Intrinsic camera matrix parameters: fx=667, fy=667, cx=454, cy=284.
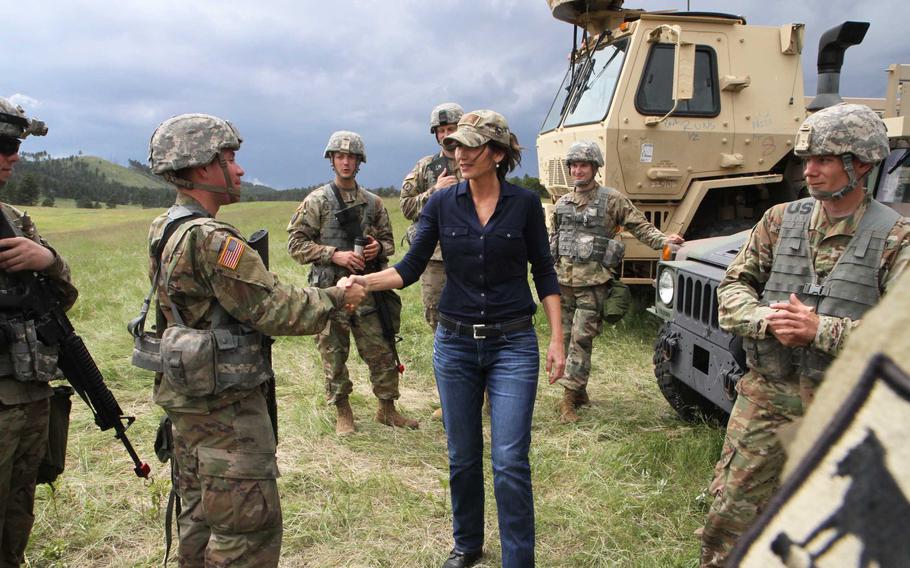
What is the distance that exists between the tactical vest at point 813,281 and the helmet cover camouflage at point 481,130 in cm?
115

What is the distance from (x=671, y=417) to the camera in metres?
4.82

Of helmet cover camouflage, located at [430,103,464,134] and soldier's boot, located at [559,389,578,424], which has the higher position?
helmet cover camouflage, located at [430,103,464,134]

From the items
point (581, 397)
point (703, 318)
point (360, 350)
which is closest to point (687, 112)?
point (581, 397)

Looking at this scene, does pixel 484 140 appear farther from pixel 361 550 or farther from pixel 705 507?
pixel 705 507

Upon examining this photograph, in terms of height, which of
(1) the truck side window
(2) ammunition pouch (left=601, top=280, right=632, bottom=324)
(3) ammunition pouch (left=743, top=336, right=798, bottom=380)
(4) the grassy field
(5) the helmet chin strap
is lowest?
(4) the grassy field

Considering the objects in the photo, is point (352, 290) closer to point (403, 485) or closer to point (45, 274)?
point (45, 274)

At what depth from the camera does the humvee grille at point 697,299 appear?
344 cm

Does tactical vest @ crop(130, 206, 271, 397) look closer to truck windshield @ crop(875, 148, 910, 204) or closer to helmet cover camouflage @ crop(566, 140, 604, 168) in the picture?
helmet cover camouflage @ crop(566, 140, 604, 168)

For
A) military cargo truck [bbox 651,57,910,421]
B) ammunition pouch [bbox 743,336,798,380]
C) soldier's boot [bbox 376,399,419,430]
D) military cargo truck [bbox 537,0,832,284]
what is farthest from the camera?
military cargo truck [bbox 537,0,832,284]

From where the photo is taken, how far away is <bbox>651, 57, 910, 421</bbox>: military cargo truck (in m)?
3.39

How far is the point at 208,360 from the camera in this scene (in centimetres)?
227

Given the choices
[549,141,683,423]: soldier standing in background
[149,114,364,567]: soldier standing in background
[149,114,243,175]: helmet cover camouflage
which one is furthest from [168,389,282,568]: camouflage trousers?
[549,141,683,423]: soldier standing in background

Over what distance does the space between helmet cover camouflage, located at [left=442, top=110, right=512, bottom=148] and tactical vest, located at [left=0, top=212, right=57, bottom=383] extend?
179cm

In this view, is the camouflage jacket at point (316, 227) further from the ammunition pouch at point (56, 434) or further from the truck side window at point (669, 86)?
the truck side window at point (669, 86)
